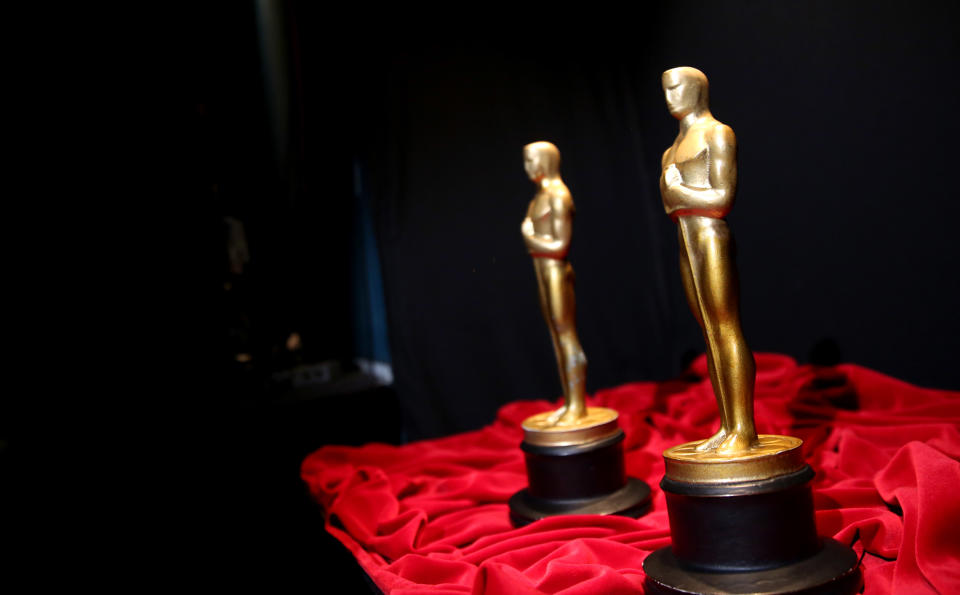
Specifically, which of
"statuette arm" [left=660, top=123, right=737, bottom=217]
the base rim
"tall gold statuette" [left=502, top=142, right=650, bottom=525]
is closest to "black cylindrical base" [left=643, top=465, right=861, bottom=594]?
the base rim

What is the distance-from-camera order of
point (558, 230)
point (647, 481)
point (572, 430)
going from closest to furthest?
point (572, 430) < point (558, 230) < point (647, 481)

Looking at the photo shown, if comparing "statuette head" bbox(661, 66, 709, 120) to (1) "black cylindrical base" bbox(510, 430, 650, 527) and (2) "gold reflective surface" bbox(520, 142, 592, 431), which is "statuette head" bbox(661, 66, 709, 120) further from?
(1) "black cylindrical base" bbox(510, 430, 650, 527)

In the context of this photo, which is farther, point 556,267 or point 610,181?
point 610,181

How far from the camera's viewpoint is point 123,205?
2736 mm

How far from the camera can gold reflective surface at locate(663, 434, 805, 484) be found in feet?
4.47

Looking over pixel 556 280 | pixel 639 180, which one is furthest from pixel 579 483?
pixel 639 180

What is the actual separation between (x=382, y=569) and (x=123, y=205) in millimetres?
1748

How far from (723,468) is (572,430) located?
0.78 m

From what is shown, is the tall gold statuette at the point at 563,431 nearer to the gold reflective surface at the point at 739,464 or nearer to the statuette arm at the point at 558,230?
the statuette arm at the point at 558,230

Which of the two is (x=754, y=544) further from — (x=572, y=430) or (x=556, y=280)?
(x=556, y=280)

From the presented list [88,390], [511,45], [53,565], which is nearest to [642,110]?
[511,45]

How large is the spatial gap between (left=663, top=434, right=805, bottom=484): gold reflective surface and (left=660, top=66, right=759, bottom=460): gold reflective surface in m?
0.04

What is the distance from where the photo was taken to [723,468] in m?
1.37

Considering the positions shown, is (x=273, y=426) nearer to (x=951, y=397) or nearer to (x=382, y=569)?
(x=382, y=569)
